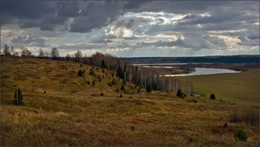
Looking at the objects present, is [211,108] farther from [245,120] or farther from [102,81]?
[102,81]

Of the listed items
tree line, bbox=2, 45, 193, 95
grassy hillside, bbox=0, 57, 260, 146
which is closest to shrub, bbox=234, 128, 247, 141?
grassy hillside, bbox=0, 57, 260, 146

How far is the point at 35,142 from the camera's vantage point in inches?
506

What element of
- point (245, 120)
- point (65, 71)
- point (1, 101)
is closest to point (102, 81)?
point (65, 71)

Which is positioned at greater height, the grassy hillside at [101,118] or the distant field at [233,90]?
the grassy hillside at [101,118]

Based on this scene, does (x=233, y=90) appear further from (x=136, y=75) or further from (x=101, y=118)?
(x=101, y=118)

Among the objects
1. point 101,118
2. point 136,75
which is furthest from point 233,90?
point 101,118

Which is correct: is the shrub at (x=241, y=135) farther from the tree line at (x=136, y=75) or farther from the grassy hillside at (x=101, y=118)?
the tree line at (x=136, y=75)

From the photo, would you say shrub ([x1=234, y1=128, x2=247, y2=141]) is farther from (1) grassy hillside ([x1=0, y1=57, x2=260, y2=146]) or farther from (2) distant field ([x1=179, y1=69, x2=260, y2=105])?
(2) distant field ([x1=179, y1=69, x2=260, y2=105])

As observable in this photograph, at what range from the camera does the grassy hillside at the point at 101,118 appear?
15094 mm

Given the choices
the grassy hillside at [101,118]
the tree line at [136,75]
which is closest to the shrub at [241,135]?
the grassy hillside at [101,118]

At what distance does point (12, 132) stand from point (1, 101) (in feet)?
102

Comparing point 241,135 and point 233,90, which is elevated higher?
point 241,135

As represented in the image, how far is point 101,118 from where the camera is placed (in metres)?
31.0

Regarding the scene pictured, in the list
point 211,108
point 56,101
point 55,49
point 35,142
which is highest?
point 55,49
